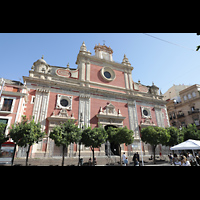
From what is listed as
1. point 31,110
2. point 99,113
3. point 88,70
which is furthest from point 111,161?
point 88,70

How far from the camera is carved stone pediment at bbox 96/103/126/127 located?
20.0m

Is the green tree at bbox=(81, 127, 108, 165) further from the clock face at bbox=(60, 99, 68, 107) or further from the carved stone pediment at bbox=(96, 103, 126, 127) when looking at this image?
the clock face at bbox=(60, 99, 68, 107)

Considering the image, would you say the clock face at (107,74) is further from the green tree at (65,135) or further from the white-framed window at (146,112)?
the green tree at (65,135)

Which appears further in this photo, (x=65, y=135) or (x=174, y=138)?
(x=174, y=138)

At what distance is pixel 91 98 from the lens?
20.9 m

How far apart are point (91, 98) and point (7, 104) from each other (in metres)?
10.5

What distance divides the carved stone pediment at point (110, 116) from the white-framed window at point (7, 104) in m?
10.4

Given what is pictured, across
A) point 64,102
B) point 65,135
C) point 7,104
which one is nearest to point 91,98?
point 64,102

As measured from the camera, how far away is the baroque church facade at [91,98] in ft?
Answer: 57.0

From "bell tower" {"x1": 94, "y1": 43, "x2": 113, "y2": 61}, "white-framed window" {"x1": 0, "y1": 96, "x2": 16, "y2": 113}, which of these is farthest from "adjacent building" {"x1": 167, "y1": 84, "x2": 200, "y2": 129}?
"white-framed window" {"x1": 0, "y1": 96, "x2": 16, "y2": 113}

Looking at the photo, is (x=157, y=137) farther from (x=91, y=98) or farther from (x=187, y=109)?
(x=187, y=109)
